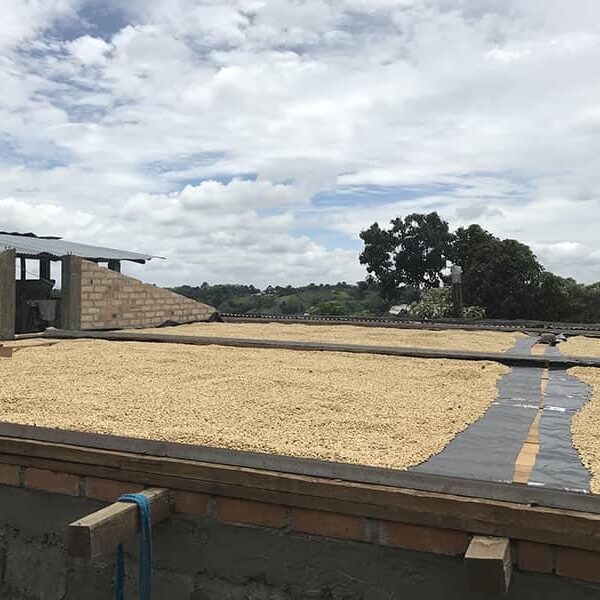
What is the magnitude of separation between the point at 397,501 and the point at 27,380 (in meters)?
3.73

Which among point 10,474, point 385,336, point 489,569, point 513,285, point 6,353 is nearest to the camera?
point 489,569

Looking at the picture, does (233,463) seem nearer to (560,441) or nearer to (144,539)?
(144,539)

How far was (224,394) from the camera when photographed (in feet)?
14.8

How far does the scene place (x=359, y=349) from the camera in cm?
688

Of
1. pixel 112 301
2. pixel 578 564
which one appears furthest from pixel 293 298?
pixel 578 564

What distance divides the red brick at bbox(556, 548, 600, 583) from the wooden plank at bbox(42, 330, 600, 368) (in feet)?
13.2

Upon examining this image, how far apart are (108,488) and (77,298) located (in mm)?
8405

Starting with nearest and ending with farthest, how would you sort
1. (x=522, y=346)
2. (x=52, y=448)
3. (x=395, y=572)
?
(x=395, y=572)
(x=52, y=448)
(x=522, y=346)

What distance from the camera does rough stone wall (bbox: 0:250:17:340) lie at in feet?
29.6

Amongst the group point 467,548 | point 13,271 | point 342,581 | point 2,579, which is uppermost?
point 13,271

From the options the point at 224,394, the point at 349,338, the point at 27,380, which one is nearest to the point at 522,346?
the point at 349,338

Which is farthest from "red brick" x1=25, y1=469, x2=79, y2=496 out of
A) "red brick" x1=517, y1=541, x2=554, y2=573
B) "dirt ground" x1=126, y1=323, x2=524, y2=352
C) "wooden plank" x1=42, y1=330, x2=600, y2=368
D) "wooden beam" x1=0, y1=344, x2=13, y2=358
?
"dirt ground" x1=126, y1=323, x2=524, y2=352

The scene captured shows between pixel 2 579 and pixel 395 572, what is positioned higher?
pixel 395 572

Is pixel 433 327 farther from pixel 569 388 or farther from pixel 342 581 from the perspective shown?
pixel 342 581
